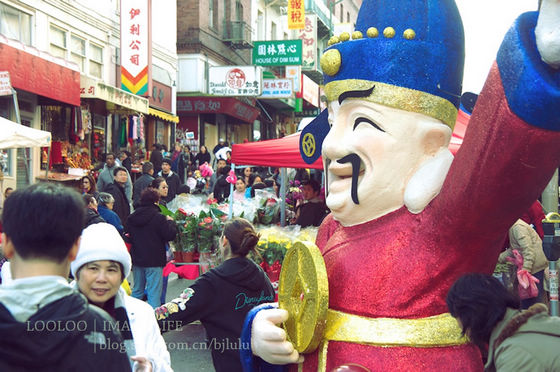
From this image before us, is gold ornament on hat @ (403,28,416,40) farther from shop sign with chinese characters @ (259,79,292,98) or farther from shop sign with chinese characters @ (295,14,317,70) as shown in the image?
shop sign with chinese characters @ (295,14,317,70)

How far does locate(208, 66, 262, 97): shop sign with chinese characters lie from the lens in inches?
816

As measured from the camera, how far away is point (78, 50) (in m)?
14.4

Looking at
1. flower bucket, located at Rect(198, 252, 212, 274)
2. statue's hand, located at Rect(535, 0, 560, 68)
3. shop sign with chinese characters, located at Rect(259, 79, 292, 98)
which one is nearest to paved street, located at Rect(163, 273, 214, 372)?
flower bucket, located at Rect(198, 252, 212, 274)

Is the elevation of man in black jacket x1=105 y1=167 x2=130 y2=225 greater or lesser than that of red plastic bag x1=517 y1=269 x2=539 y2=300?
greater

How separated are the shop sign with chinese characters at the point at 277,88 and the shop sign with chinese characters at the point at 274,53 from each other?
0.71m

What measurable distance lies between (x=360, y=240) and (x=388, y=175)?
29 cm

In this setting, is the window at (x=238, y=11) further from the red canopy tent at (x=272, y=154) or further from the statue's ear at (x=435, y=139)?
the statue's ear at (x=435, y=139)

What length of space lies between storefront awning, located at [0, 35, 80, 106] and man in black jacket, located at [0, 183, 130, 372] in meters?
9.40

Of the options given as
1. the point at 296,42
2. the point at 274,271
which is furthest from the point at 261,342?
the point at 296,42

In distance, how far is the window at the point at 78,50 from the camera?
1412 centimetres

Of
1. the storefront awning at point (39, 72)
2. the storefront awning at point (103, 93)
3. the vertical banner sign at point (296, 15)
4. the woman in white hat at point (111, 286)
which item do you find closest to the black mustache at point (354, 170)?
the woman in white hat at point (111, 286)

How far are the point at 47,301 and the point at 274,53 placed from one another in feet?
75.4

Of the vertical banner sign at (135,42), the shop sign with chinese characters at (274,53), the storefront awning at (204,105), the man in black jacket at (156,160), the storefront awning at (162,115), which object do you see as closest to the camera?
the vertical banner sign at (135,42)

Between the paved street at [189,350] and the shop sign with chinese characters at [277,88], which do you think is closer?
the paved street at [189,350]
